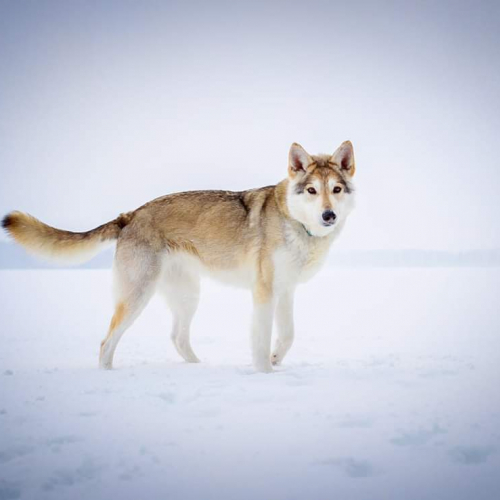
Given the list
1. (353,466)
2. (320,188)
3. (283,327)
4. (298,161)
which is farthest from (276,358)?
(353,466)

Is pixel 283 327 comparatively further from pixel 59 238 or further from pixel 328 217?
pixel 59 238

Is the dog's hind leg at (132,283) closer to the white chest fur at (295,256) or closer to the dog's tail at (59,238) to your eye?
the dog's tail at (59,238)

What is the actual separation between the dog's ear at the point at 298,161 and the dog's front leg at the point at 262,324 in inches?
53.3

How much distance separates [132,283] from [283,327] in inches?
76.8

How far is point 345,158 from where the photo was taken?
5.34 m

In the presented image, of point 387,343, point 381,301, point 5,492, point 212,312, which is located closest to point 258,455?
point 5,492

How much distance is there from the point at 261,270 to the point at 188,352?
5.51 feet

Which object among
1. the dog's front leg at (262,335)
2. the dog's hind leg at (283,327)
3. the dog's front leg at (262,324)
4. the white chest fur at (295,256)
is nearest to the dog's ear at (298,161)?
the white chest fur at (295,256)

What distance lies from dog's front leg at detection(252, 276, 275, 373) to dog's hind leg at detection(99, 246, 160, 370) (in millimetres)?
1330

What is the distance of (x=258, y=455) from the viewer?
261 centimetres

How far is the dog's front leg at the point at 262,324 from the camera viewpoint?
485 cm

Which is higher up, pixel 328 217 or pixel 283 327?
pixel 328 217

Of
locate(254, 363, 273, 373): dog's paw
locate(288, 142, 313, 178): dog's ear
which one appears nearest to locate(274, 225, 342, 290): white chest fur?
locate(288, 142, 313, 178): dog's ear

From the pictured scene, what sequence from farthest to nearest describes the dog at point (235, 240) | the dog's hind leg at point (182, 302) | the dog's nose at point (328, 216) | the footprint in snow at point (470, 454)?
the dog's hind leg at point (182, 302) < the dog at point (235, 240) < the dog's nose at point (328, 216) < the footprint in snow at point (470, 454)
